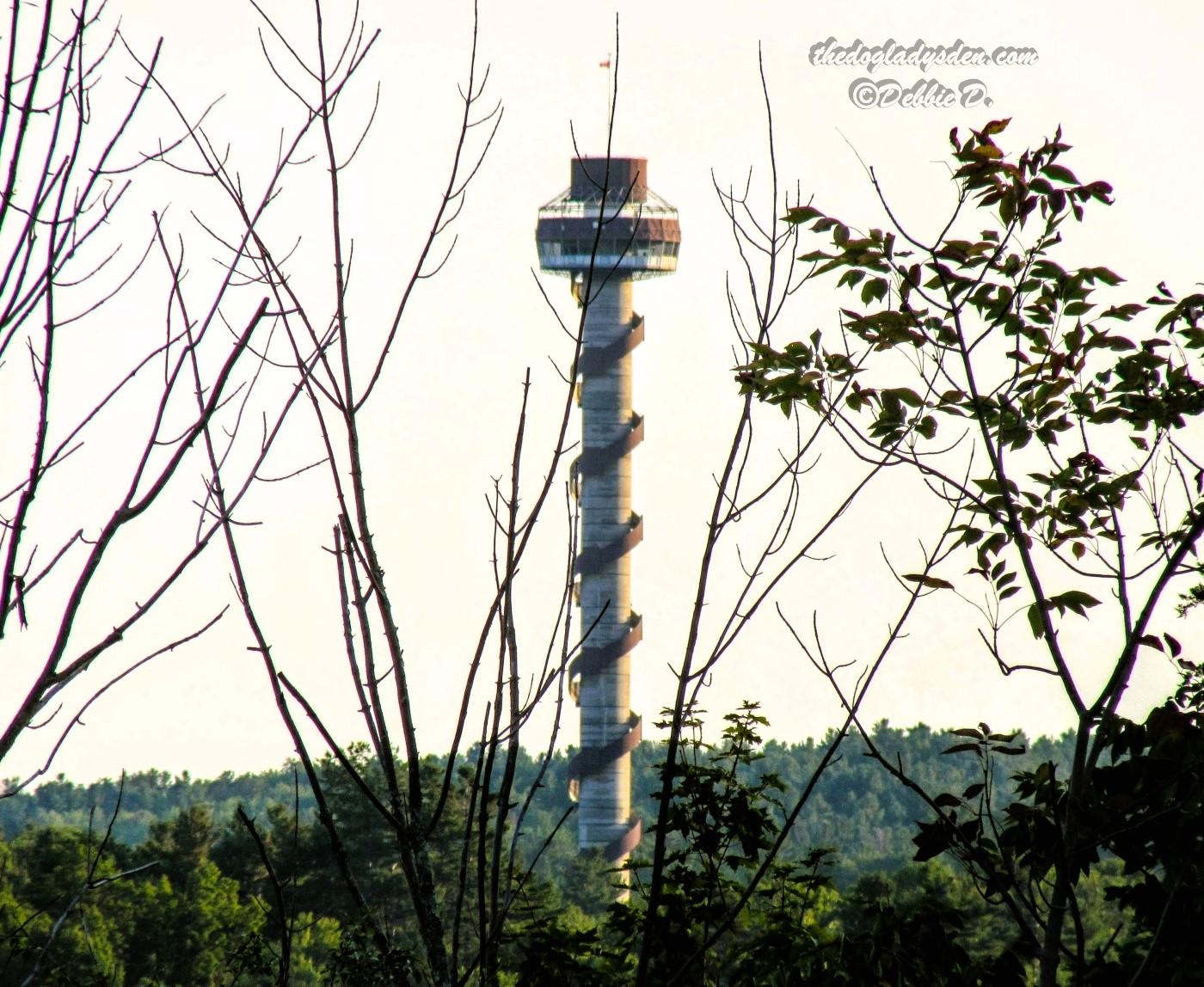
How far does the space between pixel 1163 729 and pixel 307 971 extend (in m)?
61.1

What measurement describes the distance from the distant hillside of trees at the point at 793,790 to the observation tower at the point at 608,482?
72.5ft

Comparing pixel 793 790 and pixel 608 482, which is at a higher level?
pixel 608 482

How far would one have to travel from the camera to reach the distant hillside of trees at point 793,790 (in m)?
109

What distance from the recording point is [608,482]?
246ft

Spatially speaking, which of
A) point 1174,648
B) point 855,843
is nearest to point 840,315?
point 1174,648

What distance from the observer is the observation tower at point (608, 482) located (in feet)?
239

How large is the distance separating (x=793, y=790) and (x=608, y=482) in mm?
47887

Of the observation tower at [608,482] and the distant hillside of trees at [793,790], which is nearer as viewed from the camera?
the observation tower at [608,482]

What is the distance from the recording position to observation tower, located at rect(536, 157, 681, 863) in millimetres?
72875

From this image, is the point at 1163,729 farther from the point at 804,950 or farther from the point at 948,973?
the point at 804,950

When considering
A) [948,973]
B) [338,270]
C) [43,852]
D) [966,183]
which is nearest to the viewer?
[338,270]

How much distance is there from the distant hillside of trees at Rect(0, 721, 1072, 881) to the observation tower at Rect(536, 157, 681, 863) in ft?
72.5

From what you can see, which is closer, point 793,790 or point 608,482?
point 608,482

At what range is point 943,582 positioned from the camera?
4.00 m
